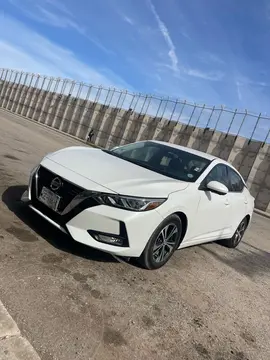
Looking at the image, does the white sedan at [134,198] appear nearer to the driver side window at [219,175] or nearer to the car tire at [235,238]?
the driver side window at [219,175]

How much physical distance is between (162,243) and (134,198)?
821 mm

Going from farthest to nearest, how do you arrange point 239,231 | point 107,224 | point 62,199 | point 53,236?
point 239,231, point 53,236, point 62,199, point 107,224

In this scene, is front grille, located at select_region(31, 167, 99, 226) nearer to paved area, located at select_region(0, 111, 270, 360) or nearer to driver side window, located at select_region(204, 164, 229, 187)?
paved area, located at select_region(0, 111, 270, 360)

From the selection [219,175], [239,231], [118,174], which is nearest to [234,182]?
[219,175]

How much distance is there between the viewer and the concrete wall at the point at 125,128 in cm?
2319

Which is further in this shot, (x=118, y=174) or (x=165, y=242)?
(x=165, y=242)

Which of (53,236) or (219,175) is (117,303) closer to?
(53,236)

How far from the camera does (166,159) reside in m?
5.44

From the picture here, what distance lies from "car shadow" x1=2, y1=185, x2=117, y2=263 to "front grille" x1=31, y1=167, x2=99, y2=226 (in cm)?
28

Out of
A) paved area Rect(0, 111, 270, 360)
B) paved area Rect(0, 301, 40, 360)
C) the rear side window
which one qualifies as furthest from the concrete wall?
paved area Rect(0, 301, 40, 360)

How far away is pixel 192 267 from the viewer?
5.27m

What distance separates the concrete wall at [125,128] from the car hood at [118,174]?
61.4 ft

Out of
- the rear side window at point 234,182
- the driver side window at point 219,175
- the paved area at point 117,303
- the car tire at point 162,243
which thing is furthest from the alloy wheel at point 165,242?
the rear side window at point 234,182

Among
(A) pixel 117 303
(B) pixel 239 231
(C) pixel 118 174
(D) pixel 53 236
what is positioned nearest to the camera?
(A) pixel 117 303
